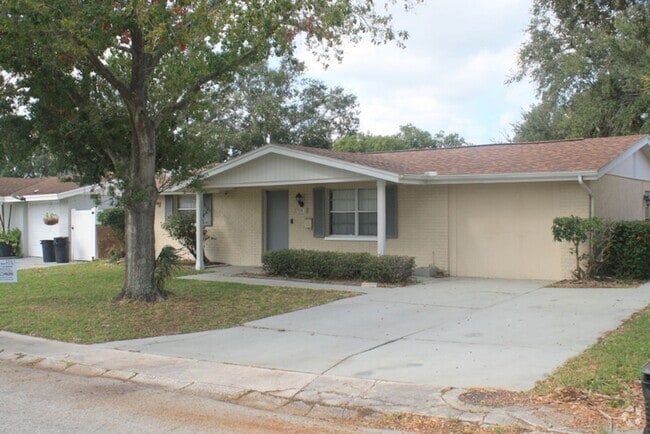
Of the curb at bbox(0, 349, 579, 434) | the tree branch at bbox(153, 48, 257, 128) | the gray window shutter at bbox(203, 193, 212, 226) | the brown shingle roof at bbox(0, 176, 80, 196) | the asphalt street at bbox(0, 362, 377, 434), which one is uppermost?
the tree branch at bbox(153, 48, 257, 128)

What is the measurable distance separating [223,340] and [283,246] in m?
10.0

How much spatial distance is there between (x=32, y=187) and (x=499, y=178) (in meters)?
21.0

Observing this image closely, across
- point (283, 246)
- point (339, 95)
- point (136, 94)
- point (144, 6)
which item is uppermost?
point (339, 95)

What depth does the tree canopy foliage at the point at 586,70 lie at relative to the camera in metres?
22.8

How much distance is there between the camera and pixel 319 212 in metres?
17.6

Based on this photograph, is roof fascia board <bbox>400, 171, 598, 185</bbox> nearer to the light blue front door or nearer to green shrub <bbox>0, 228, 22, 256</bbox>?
the light blue front door

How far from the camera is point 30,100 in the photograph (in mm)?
12078

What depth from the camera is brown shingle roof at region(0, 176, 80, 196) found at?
24594 millimetres

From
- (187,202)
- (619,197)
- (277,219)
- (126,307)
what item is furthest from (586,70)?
(126,307)

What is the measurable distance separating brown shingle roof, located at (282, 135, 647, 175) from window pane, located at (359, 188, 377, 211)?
86 centimetres

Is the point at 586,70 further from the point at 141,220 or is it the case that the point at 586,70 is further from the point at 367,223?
the point at 141,220

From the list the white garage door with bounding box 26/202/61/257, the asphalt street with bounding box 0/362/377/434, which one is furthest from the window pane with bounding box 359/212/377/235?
the white garage door with bounding box 26/202/61/257

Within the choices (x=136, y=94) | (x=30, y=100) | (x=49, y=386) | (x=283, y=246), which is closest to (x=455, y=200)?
(x=283, y=246)

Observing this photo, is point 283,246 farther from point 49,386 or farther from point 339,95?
point 339,95
